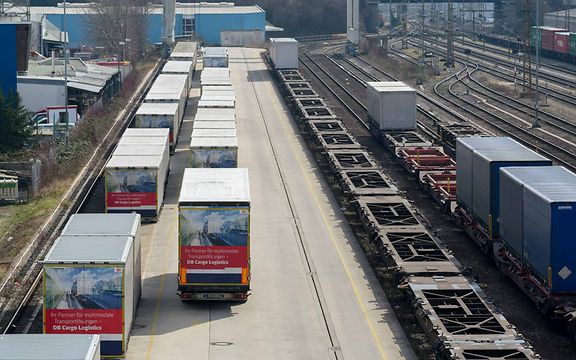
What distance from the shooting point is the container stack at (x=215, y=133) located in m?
42.2

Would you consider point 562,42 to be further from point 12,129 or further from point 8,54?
point 12,129

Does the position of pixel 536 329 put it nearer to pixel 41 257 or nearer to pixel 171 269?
pixel 171 269

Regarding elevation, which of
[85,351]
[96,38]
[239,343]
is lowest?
[239,343]

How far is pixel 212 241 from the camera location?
96.5 feet

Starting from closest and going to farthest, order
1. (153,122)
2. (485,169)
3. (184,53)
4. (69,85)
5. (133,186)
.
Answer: (485,169)
(133,186)
(153,122)
(69,85)
(184,53)

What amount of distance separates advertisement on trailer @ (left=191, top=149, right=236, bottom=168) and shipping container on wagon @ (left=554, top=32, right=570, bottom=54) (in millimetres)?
73008

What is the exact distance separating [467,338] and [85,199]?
74.5ft

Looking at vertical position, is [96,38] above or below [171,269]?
above

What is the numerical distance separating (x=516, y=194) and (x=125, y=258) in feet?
35.1

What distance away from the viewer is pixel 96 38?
114125 millimetres

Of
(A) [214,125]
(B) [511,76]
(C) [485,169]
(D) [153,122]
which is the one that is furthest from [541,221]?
(B) [511,76]

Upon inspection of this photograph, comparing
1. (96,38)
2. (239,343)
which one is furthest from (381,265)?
(96,38)

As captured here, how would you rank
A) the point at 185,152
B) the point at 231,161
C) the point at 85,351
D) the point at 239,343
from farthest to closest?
the point at 185,152 < the point at 231,161 < the point at 239,343 < the point at 85,351

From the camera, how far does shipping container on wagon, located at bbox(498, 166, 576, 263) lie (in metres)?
30.5
